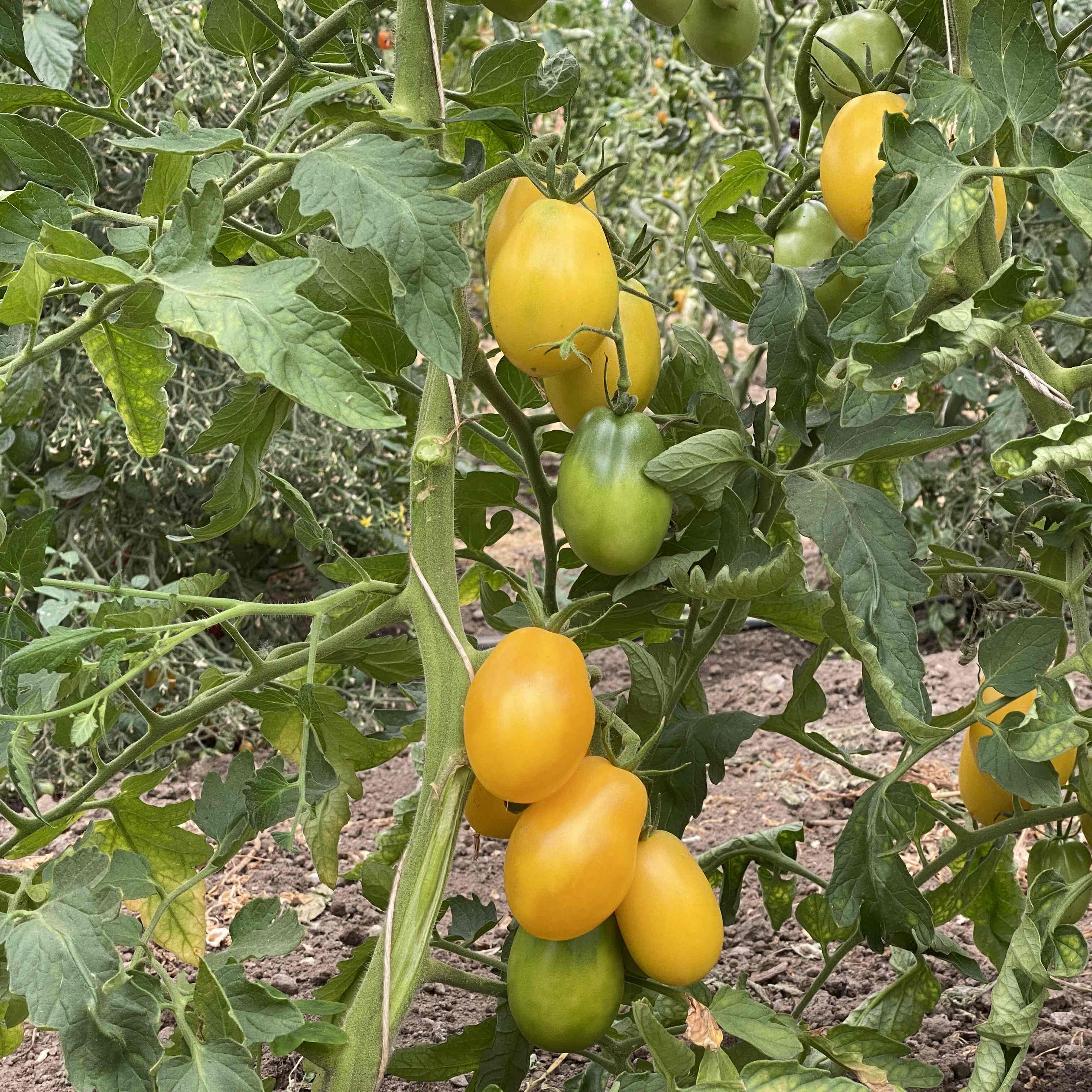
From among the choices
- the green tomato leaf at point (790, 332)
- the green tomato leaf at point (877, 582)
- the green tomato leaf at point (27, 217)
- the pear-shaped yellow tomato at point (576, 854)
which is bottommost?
the pear-shaped yellow tomato at point (576, 854)

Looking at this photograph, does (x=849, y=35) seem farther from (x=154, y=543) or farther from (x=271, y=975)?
(x=154, y=543)

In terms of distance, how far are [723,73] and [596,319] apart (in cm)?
257

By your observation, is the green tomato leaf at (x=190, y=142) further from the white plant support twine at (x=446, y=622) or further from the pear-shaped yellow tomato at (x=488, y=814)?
the pear-shaped yellow tomato at (x=488, y=814)

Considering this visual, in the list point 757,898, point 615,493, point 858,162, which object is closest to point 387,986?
point 615,493

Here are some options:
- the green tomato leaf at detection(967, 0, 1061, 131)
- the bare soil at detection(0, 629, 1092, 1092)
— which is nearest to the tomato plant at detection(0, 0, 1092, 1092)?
the green tomato leaf at detection(967, 0, 1061, 131)

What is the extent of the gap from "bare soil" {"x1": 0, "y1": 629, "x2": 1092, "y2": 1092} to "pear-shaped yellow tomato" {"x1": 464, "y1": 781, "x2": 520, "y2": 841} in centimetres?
12

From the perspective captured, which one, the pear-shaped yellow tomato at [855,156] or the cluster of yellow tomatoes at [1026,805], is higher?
the pear-shaped yellow tomato at [855,156]

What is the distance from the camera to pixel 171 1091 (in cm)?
62

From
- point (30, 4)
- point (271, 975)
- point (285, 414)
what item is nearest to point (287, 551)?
point (30, 4)

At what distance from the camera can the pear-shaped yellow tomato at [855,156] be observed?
696mm

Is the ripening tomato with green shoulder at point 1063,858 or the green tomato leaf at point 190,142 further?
the ripening tomato with green shoulder at point 1063,858

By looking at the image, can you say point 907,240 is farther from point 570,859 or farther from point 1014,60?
point 570,859

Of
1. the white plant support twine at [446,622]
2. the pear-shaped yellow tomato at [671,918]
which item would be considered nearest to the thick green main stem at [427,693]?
the white plant support twine at [446,622]

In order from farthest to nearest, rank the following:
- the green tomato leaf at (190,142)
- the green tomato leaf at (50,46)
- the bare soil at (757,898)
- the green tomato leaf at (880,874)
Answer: the bare soil at (757,898)
the green tomato leaf at (50,46)
the green tomato leaf at (880,874)
the green tomato leaf at (190,142)
